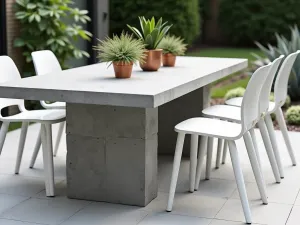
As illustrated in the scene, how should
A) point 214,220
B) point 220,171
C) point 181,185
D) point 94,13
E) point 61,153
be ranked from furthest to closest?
point 94,13
point 61,153
point 220,171
point 181,185
point 214,220

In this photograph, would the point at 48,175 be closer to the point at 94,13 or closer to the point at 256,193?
the point at 256,193

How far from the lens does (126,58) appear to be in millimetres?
3855

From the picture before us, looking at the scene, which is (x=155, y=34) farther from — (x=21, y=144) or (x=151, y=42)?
(x=21, y=144)

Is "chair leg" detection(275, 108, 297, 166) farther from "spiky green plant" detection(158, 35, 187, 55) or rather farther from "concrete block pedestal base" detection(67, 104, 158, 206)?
"concrete block pedestal base" detection(67, 104, 158, 206)

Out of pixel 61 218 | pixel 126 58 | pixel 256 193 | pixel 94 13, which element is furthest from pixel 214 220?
pixel 94 13

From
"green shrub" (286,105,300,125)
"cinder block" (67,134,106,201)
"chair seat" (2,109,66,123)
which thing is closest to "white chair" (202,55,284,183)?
"cinder block" (67,134,106,201)

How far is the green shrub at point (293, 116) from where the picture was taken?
6.37 metres

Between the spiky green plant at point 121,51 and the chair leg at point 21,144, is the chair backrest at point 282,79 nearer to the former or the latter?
the spiky green plant at point 121,51

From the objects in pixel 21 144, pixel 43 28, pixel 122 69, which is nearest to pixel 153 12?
pixel 43 28

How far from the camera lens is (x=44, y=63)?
4.64 m

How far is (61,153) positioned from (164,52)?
1239 millimetres

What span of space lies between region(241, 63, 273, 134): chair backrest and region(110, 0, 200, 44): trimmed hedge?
7.73 metres

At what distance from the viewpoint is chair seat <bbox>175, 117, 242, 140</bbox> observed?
360 cm

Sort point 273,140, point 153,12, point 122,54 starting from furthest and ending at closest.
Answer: point 153,12, point 273,140, point 122,54
